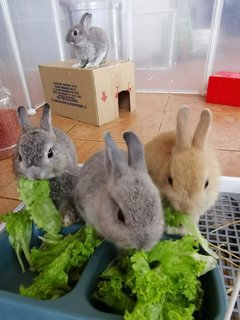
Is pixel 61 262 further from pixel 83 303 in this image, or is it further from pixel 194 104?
pixel 194 104

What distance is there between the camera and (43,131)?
0.94 meters

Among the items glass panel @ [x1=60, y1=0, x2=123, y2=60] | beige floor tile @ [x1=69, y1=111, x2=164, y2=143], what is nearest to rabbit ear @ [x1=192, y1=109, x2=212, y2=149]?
beige floor tile @ [x1=69, y1=111, x2=164, y2=143]

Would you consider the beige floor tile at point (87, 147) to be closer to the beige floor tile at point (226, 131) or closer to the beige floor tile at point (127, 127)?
the beige floor tile at point (127, 127)

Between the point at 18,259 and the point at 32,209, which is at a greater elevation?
the point at 32,209

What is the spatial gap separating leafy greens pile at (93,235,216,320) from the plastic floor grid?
0.50 ft

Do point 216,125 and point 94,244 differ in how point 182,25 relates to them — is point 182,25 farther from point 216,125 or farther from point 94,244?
point 94,244

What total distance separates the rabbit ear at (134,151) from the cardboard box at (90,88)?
1310mm

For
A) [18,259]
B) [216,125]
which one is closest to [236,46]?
[216,125]

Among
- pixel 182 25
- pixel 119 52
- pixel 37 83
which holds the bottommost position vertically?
pixel 37 83

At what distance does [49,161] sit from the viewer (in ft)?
3.00

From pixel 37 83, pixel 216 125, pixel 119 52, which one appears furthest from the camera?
pixel 119 52

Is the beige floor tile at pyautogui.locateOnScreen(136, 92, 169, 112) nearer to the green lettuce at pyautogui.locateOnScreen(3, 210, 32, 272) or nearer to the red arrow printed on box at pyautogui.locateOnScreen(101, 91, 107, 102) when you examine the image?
the red arrow printed on box at pyautogui.locateOnScreen(101, 91, 107, 102)

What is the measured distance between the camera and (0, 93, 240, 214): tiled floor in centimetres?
140

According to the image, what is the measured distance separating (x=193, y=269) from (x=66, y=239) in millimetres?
354
